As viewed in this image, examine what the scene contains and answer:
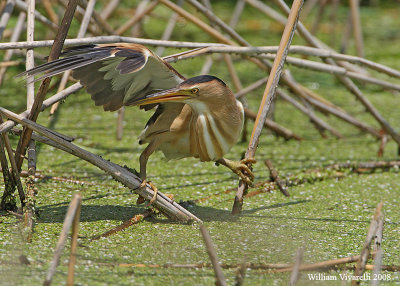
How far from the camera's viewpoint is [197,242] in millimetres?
1775

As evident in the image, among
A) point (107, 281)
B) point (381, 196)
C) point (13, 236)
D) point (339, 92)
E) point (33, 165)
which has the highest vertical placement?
point (339, 92)

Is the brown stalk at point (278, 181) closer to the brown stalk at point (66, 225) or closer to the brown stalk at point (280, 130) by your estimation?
the brown stalk at point (280, 130)

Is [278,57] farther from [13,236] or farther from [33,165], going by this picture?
[13,236]

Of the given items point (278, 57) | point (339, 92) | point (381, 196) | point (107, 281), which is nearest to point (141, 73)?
point (278, 57)

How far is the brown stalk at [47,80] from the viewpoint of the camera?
176 cm

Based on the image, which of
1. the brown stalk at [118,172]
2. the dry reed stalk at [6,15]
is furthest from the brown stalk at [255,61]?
the brown stalk at [118,172]

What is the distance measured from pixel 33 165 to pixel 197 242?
1.89ft

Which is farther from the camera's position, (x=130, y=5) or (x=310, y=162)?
(x=130, y=5)

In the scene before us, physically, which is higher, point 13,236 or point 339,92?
point 339,92

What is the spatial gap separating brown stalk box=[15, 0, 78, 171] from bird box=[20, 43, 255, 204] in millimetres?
46

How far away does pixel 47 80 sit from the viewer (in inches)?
70.4

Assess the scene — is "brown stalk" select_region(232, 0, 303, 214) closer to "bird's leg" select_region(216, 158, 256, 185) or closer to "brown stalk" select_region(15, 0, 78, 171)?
"bird's leg" select_region(216, 158, 256, 185)

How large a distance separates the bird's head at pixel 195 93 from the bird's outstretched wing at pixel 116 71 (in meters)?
0.08

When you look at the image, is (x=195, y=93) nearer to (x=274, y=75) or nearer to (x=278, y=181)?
(x=274, y=75)
